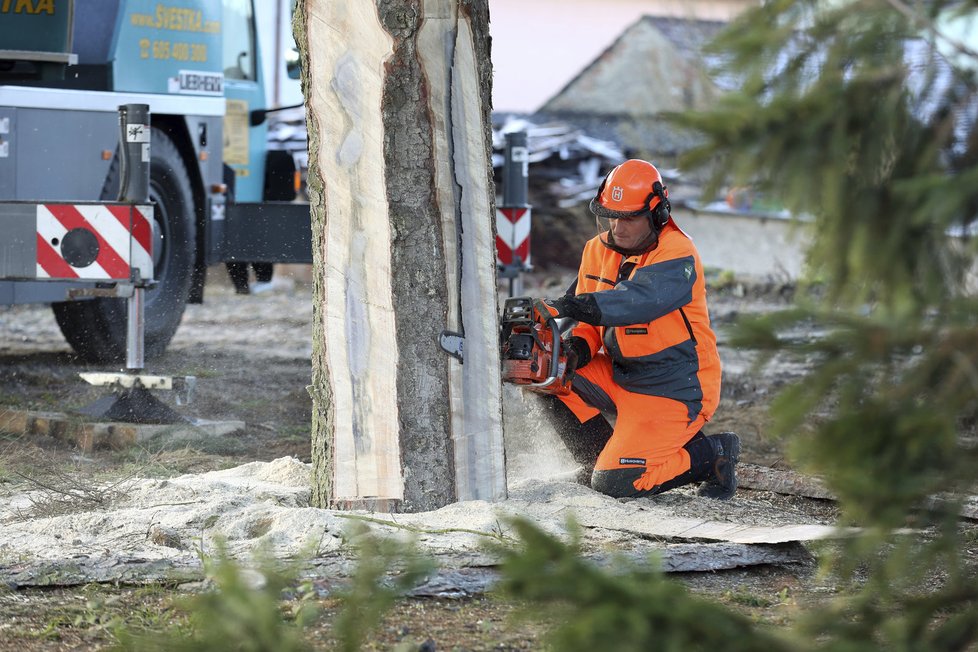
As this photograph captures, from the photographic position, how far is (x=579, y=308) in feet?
14.1

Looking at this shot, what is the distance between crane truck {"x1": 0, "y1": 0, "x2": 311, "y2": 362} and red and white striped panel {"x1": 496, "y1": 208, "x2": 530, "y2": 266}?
4.14 ft

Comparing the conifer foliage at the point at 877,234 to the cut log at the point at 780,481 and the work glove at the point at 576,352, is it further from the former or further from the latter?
the cut log at the point at 780,481

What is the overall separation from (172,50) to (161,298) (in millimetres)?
1587

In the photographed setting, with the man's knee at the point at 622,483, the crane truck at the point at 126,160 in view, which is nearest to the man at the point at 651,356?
the man's knee at the point at 622,483

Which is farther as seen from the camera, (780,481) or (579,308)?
(780,481)

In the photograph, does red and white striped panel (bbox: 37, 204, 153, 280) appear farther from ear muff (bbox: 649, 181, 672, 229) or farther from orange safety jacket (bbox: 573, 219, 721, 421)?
ear muff (bbox: 649, 181, 672, 229)

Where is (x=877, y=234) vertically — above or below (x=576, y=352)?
above

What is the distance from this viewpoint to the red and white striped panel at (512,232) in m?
7.34

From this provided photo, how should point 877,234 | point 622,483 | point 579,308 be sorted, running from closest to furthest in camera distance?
point 877,234 < point 579,308 < point 622,483

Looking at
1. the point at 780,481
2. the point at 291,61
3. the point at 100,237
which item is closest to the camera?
the point at 780,481

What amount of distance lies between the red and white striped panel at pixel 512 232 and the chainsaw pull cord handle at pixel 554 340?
2.88m

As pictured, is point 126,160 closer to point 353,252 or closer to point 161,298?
point 161,298

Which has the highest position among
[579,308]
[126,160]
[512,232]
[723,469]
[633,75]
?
[633,75]

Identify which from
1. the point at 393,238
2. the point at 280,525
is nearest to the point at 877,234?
the point at 393,238
